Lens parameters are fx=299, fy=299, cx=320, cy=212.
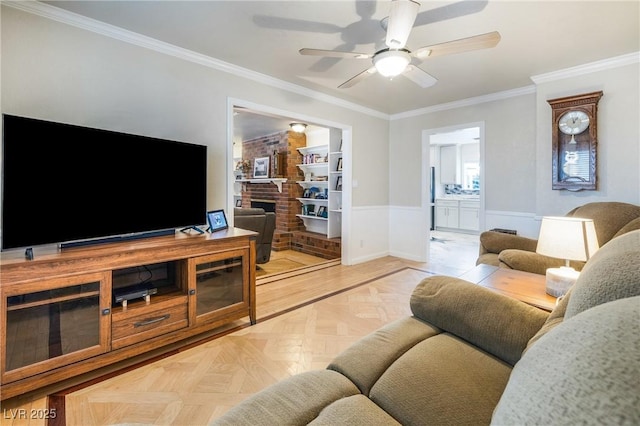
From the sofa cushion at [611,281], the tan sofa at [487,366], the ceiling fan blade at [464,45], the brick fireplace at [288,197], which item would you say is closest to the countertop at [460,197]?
the brick fireplace at [288,197]

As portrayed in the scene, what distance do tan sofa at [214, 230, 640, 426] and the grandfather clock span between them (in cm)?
263

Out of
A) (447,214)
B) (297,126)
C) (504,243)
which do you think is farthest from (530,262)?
(447,214)

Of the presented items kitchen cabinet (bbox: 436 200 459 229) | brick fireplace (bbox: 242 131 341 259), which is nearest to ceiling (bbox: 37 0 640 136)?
brick fireplace (bbox: 242 131 341 259)

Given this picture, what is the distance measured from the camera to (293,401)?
90 centimetres

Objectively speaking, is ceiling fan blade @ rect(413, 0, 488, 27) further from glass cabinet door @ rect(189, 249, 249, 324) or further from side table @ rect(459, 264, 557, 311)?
glass cabinet door @ rect(189, 249, 249, 324)

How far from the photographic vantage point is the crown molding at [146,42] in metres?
2.00

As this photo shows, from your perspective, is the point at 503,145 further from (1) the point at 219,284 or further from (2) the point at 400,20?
(1) the point at 219,284

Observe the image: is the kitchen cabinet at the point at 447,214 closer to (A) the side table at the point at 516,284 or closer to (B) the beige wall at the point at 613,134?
(B) the beige wall at the point at 613,134

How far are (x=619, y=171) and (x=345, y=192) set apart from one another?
2.94 m

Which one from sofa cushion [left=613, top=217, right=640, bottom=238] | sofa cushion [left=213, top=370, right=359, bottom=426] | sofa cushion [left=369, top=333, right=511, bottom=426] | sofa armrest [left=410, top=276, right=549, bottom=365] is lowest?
sofa cushion [left=213, top=370, right=359, bottom=426]

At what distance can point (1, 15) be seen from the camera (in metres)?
1.89

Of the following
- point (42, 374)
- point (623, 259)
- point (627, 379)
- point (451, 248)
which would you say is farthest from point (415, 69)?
point (451, 248)

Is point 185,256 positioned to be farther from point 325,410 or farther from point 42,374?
point 325,410

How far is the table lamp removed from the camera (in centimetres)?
142
